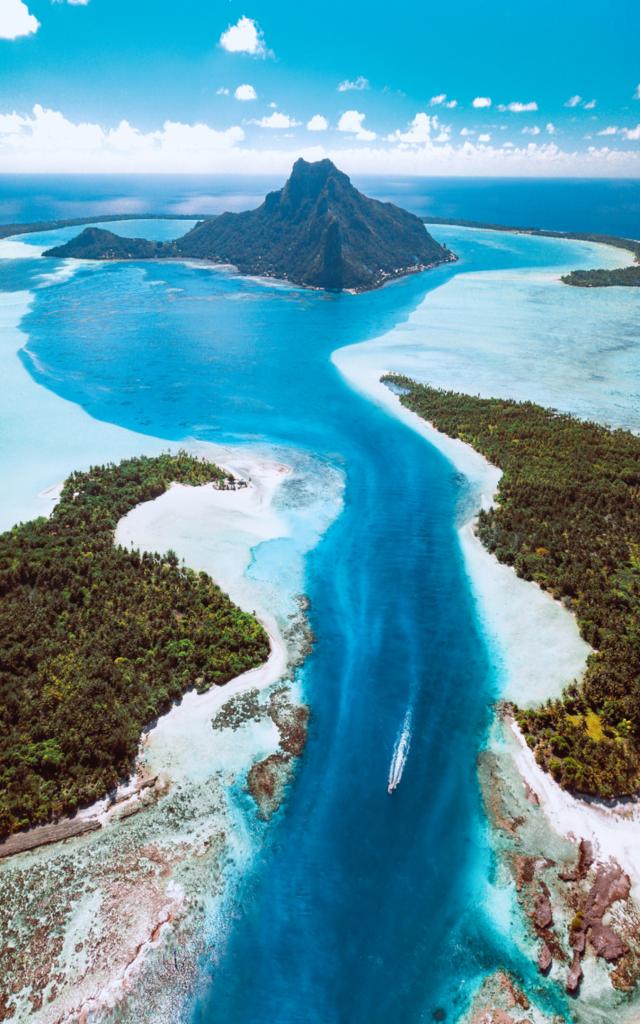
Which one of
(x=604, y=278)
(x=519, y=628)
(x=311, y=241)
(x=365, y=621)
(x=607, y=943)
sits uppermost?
(x=311, y=241)

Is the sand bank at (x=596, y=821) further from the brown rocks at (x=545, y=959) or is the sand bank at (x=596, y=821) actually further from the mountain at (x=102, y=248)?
the mountain at (x=102, y=248)

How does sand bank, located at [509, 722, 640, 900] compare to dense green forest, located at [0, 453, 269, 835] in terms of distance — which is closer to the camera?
sand bank, located at [509, 722, 640, 900]

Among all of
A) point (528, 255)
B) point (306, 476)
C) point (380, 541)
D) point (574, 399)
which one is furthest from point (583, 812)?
point (528, 255)

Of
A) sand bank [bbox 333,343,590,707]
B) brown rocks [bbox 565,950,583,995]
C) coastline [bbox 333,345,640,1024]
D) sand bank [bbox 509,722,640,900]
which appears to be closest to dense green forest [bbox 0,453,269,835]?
sand bank [bbox 333,343,590,707]

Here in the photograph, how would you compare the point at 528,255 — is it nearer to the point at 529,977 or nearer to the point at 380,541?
the point at 380,541

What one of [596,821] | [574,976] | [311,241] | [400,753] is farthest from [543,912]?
[311,241]

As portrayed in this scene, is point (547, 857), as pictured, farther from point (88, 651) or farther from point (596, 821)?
point (88, 651)

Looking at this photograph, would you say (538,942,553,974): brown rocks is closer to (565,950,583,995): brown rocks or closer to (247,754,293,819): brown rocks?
(565,950,583,995): brown rocks
